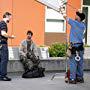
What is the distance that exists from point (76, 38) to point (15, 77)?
231 cm

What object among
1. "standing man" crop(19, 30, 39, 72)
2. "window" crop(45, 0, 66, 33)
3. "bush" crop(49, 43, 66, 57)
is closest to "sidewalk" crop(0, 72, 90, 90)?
"standing man" crop(19, 30, 39, 72)

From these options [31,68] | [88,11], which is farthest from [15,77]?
[88,11]

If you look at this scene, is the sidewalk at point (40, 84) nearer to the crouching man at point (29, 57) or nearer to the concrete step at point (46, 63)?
the crouching man at point (29, 57)

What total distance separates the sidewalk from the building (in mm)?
5435

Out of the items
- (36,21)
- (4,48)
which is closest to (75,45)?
(4,48)

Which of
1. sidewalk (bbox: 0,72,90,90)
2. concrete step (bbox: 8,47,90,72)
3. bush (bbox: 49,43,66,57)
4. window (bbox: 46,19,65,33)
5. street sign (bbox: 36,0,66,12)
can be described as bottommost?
sidewalk (bbox: 0,72,90,90)

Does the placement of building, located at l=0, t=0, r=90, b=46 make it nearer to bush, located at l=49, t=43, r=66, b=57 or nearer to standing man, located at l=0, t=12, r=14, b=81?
bush, located at l=49, t=43, r=66, b=57

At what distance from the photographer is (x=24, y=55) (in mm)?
15805

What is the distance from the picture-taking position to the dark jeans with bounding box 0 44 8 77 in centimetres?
1444

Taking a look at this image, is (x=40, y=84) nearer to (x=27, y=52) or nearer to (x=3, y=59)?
(x=3, y=59)

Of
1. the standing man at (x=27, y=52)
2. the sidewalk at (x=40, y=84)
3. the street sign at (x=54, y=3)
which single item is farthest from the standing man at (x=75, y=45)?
the standing man at (x=27, y=52)

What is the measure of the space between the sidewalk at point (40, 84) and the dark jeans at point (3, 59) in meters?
0.34

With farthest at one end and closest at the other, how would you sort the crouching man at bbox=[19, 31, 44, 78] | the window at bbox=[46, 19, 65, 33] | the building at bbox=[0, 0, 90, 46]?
the window at bbox=[46, 19, 65, 33] → the building at bbox=[0, 0, 90, 46] → the crouching man at bbox=[19, 31, 44, 78]

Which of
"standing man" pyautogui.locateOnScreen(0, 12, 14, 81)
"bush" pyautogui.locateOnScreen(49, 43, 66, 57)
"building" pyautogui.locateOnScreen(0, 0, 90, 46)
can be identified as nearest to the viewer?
"standing man" pyautogui.locateOnScreen(0, 12, 14, 81)
